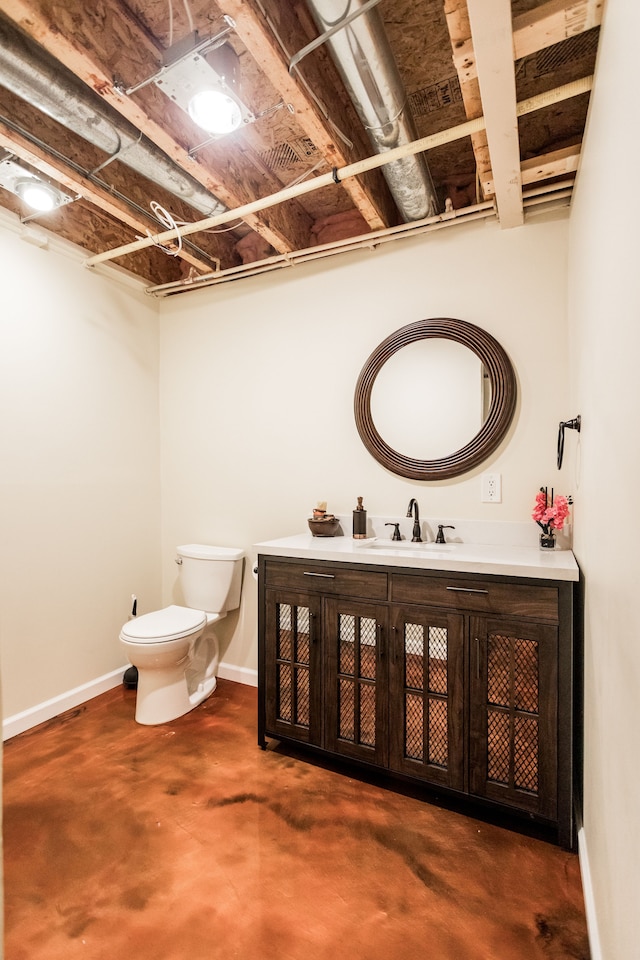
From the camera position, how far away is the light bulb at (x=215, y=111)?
1590 millimetres

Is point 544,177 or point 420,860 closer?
point 420,860

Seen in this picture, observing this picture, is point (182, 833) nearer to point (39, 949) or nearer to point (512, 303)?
point (39, 949)

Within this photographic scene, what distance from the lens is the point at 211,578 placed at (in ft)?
9.36

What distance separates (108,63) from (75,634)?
260 cm

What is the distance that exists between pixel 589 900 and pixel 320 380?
2359 mm

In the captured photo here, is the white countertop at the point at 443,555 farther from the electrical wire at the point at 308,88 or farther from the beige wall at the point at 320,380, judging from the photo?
the electrical wire at the point at 308,88

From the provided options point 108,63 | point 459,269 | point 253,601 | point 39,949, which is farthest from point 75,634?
point 459,269

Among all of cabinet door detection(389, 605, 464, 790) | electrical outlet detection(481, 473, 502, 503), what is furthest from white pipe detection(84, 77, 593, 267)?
cabinet door detection(389, 605, 464, 790)

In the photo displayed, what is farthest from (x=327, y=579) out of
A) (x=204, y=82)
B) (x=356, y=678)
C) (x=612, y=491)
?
(x=204, y=82)

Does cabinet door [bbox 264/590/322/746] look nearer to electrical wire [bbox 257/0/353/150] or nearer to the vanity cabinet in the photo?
the vanity cabinet

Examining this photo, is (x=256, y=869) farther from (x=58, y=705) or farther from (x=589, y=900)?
(x=58, y=705)

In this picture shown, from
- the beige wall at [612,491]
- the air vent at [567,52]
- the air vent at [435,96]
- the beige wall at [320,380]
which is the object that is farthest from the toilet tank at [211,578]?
the air vent at [567,52]

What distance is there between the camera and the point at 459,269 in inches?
92.1

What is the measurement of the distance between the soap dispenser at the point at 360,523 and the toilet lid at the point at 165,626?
0.97 m
